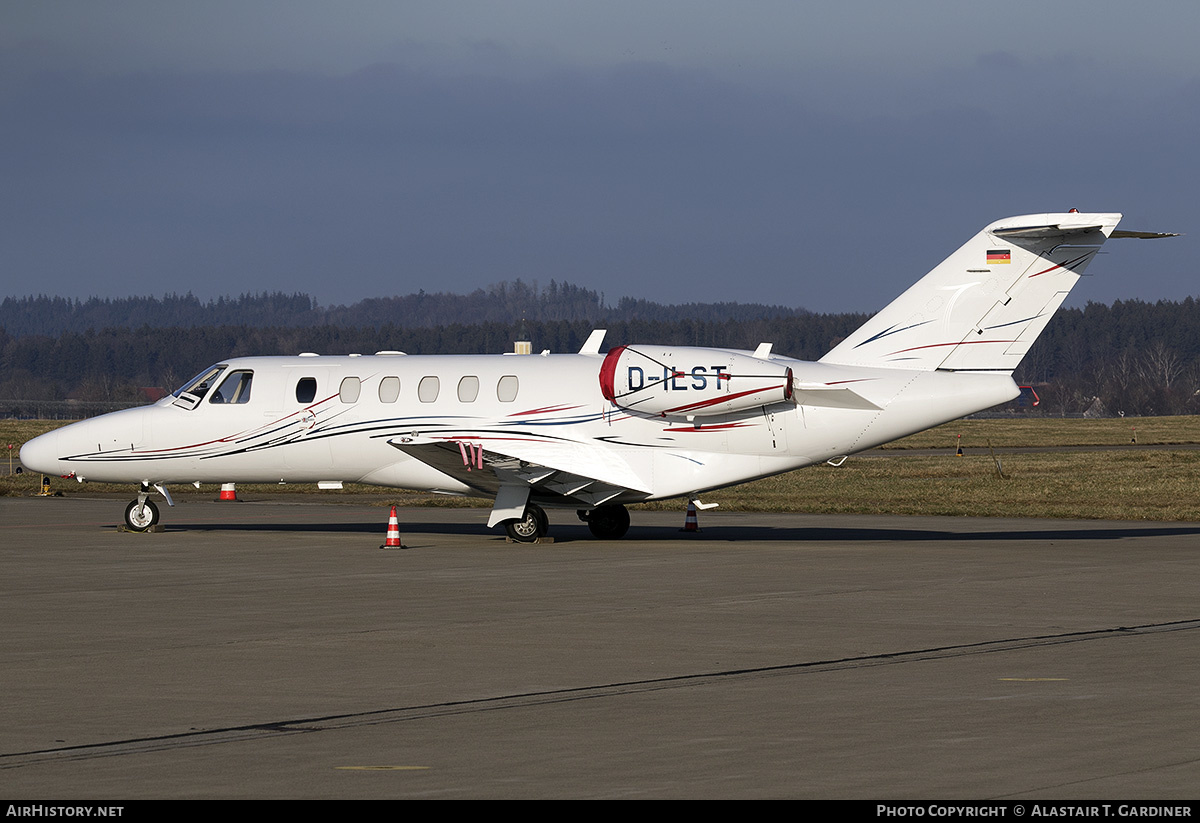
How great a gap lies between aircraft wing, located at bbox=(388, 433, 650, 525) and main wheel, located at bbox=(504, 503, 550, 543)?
234 millimetres

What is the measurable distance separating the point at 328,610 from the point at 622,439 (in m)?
9.10

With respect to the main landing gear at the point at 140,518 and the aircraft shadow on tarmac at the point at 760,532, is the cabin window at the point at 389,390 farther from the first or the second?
the main landing gear at the point at 140,518

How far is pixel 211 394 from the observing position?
26.3 meters

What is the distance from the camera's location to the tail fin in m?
22.9

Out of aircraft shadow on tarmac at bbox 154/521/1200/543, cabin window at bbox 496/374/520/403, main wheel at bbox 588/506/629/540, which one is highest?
cabin window at bbox 496/374/520/403

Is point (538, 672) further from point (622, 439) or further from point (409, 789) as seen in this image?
point (622, 439)

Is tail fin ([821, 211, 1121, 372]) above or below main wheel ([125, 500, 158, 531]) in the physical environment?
above

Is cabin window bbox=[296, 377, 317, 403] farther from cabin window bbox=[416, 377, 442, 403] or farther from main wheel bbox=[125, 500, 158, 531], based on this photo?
main wheel bbox=[125, 500, 158, 531]

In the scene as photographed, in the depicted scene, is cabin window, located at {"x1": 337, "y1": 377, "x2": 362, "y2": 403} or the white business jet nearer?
the white business jet

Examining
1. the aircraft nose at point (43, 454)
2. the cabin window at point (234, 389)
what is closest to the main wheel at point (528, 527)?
the cabin window at point (234, 389)

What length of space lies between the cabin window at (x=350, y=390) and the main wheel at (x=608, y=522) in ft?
15.0

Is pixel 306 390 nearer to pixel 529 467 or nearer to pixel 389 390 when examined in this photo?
pixel 389 390

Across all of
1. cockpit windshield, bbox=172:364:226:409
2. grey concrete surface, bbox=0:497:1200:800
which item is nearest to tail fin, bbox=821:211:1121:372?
grey concrete surface, bbox=0:497:1200:800
